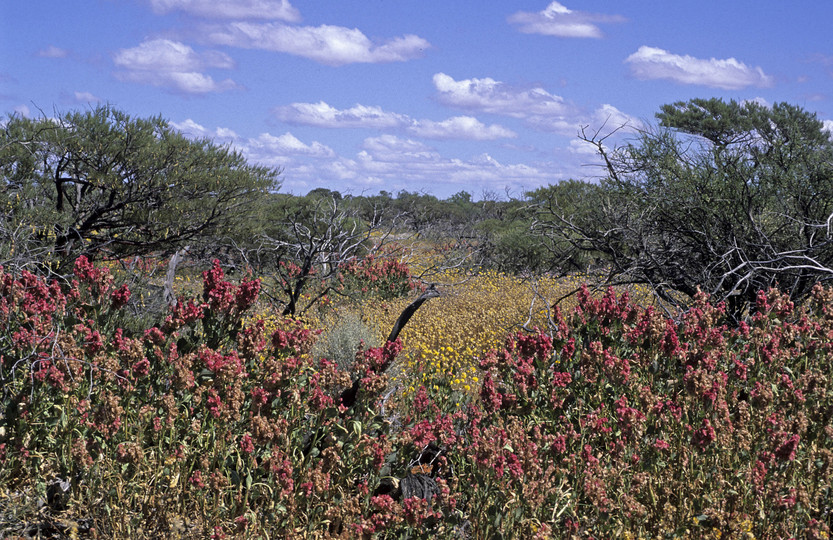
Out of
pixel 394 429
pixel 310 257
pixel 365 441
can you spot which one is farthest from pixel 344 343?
pixel 365 441

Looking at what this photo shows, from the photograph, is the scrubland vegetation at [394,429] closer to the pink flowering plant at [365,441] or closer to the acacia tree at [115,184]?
the pink flowering plant at [365,441]

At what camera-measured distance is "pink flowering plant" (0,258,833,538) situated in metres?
3.25

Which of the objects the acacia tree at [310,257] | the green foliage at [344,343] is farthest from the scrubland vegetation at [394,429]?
the acacia tree at [310,257]

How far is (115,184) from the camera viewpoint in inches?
440

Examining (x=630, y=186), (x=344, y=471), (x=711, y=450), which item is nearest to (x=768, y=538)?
(x=711, y=450)

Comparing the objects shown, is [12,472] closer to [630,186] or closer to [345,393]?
[345,393]

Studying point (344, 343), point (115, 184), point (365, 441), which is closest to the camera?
point (365, 441)

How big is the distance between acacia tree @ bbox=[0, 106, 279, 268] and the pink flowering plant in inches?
251

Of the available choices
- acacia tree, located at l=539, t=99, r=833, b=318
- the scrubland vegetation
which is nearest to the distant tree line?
acacia tree, located at l=539, t=99, r=833, b=318

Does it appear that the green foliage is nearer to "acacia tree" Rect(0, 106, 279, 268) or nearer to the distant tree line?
the distant tree line

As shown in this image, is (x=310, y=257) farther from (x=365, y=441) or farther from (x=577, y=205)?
(x=365, y=441)

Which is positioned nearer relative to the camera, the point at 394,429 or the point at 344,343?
the point at 394,429

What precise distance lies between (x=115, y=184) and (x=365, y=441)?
893 cm

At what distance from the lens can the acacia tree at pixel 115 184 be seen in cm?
1060
